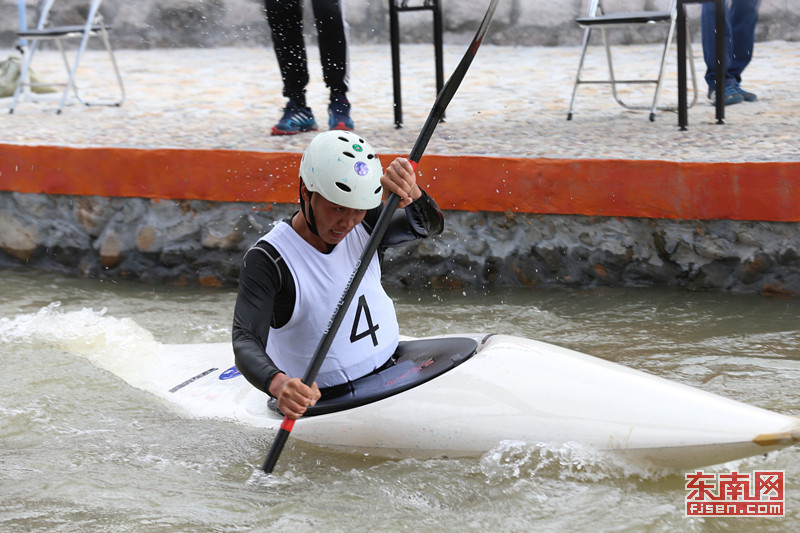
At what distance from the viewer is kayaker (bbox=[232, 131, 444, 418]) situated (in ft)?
8.95

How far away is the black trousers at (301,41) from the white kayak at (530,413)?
2959 mm

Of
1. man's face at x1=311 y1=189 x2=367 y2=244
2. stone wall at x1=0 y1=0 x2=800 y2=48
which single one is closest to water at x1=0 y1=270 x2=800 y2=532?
man's face at x1=311 y1=189 x2=367 y2=244

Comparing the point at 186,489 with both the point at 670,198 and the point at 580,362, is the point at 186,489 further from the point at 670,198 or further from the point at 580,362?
the point at 670,198

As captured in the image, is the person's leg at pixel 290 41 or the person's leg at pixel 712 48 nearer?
the person's leg at pixel 290 41

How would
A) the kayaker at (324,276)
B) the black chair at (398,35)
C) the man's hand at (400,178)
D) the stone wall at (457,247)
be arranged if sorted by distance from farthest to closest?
the black chair at (398,35), the stone wall at (457,247), the man's hand at (400,178), the kayaker at (324,276)

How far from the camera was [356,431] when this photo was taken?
2961mm

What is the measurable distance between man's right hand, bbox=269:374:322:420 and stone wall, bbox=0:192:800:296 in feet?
8.33

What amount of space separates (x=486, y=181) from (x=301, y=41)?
164 centimetres

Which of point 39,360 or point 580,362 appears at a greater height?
point 580,362

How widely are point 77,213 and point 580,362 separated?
3.64m

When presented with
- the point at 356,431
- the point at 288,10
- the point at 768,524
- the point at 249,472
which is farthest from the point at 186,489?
the point at 288,10

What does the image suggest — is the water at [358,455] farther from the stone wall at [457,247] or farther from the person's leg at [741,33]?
the person's leg at [741,33]

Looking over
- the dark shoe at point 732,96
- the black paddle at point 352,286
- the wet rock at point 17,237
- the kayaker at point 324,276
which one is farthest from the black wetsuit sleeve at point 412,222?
the dark shoe at point 732,96

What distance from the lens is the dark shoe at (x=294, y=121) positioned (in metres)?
5.87
